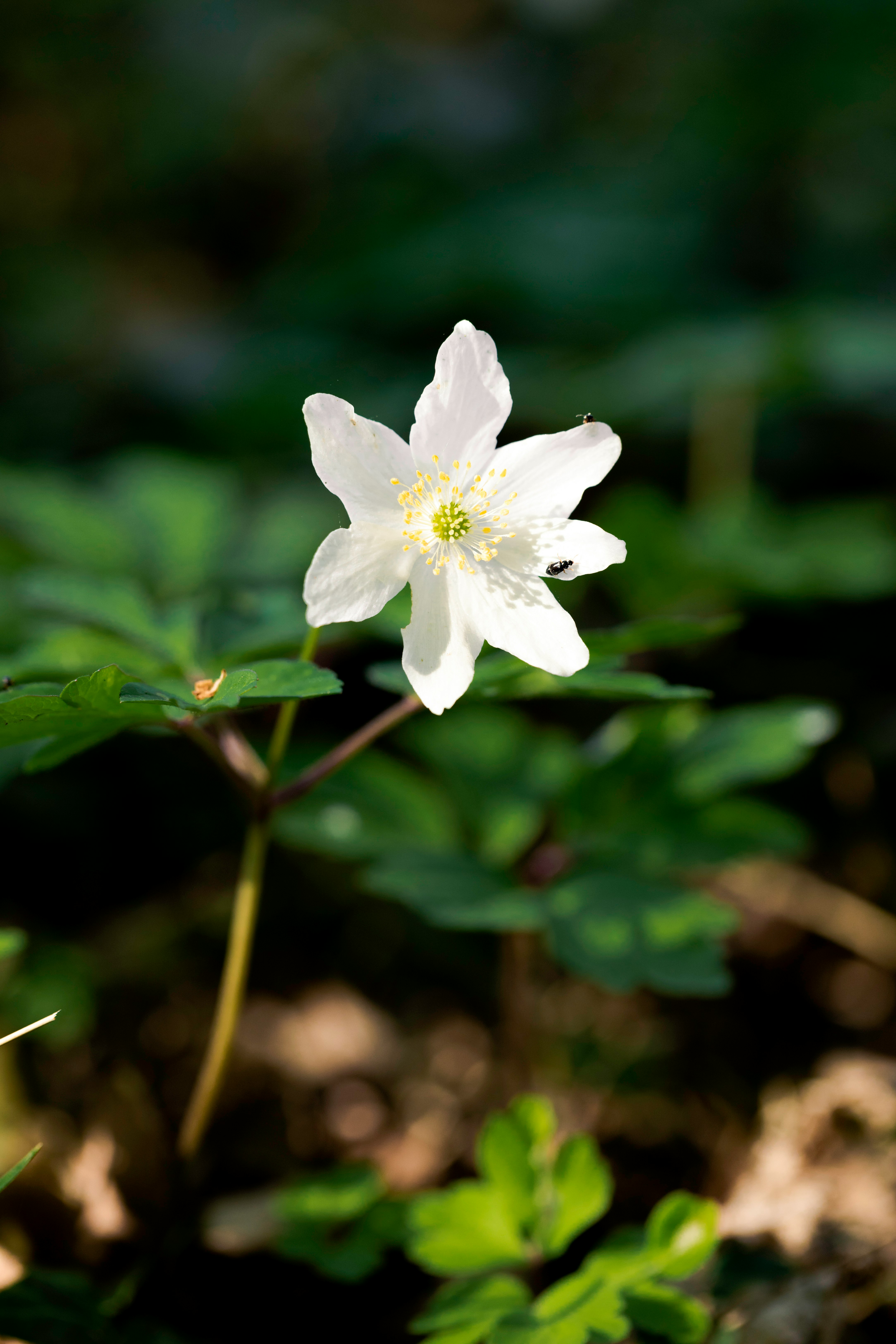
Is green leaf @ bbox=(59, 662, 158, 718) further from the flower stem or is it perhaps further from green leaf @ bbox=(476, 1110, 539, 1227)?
green leaf @ bbox=(476, 1110, 539, 1227)

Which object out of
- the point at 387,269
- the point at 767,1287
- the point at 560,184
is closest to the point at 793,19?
the point at 560,184

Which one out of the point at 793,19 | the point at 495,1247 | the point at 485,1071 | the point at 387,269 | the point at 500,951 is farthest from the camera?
the point at 793,19

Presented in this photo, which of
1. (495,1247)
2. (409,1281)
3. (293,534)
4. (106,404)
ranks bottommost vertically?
(409,1281)

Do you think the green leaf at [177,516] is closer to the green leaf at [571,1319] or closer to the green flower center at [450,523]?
the green flower center at [450,523]

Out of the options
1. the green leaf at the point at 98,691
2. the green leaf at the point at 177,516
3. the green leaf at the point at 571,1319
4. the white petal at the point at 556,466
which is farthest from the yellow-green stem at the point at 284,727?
the green leaf at the point at 177,516

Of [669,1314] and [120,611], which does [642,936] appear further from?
[120,611]

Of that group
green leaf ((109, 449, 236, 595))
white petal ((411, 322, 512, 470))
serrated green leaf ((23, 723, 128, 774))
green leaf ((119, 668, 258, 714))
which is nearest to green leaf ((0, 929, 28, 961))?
serrated green leaf ((23, 723, 128, 774))

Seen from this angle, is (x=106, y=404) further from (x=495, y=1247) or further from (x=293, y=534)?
(x=495, y=1247)
